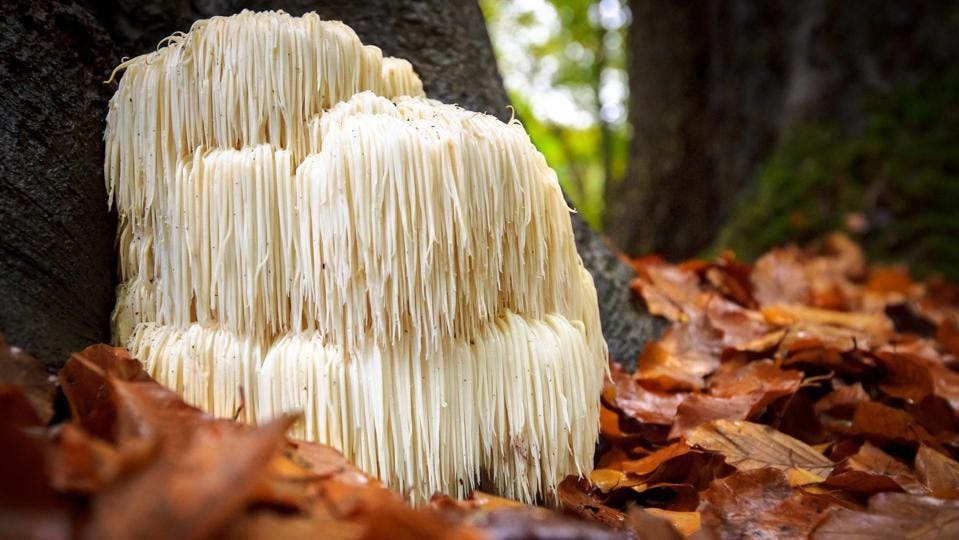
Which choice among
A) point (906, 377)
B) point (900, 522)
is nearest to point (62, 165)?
point (900, 522)

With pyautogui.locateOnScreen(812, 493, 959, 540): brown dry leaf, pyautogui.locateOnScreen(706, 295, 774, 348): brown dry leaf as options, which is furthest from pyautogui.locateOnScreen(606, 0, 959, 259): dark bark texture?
pyautogui.locateOnScreen(812, 493, 959, 540): brown dry leaf

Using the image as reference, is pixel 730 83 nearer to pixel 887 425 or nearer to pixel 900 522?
pixel 887 425

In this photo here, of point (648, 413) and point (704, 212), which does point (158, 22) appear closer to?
point (648, 413)

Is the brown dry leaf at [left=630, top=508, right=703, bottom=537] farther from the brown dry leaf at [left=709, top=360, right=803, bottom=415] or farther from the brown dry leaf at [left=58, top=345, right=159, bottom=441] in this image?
the brown dry leaf at [left=58, top=345, right=159, bottom=441]

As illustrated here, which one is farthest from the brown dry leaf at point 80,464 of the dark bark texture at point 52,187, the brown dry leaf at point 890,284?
the brown dry leaf at point 890,284

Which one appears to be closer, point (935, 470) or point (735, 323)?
point (935, 470)

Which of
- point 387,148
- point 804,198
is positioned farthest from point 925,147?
point 387,148

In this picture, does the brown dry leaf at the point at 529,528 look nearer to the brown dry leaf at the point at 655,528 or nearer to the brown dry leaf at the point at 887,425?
the brown dry leaf at the point at 655,528

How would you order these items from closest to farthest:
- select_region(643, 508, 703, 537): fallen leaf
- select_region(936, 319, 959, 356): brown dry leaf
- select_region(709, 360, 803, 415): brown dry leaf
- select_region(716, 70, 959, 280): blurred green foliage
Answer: select_region(643, 508, 703, 537): fallen leaf → select_region(709, 360, 803, 415): brown dry leaf → select_region(936, 319, 959, 356): brown dry leaf → select_region(716, 70, 959, 280): blurred green foliage
